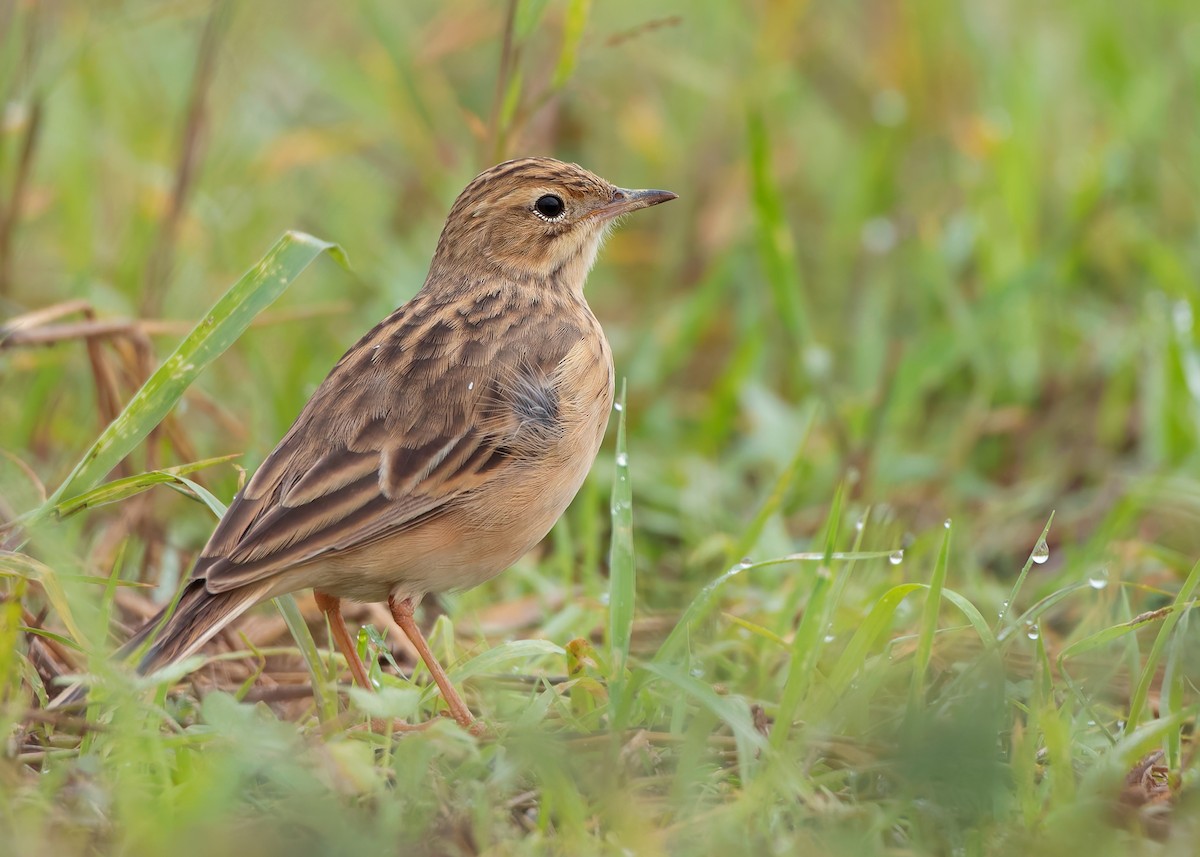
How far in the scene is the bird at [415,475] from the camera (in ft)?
14.4

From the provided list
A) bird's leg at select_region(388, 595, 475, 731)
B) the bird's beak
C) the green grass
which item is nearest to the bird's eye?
the bird's beak

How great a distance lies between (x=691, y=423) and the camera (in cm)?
788

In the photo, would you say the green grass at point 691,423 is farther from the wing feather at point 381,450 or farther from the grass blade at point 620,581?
the wing feather at point 381,450

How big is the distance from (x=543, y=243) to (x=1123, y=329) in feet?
11.9

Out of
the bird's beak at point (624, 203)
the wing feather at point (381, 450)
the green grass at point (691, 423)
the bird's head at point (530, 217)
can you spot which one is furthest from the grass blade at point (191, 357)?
the bird's beak at point (624, 203)

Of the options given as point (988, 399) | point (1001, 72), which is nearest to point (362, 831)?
point (988, 399)

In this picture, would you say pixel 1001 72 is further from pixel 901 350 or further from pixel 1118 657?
pixel 1118 657

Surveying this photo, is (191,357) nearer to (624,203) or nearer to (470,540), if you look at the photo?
(470,540)

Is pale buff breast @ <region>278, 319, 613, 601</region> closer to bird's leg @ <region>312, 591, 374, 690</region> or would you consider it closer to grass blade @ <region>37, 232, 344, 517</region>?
bird's leg @ <region>312, 591, 374, 690</region>

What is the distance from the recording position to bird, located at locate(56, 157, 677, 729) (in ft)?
14.4

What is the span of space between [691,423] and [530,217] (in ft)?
7.68

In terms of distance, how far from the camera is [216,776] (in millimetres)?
3711

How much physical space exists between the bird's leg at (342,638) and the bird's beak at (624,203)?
1.81m

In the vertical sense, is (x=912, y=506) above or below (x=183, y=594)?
below
